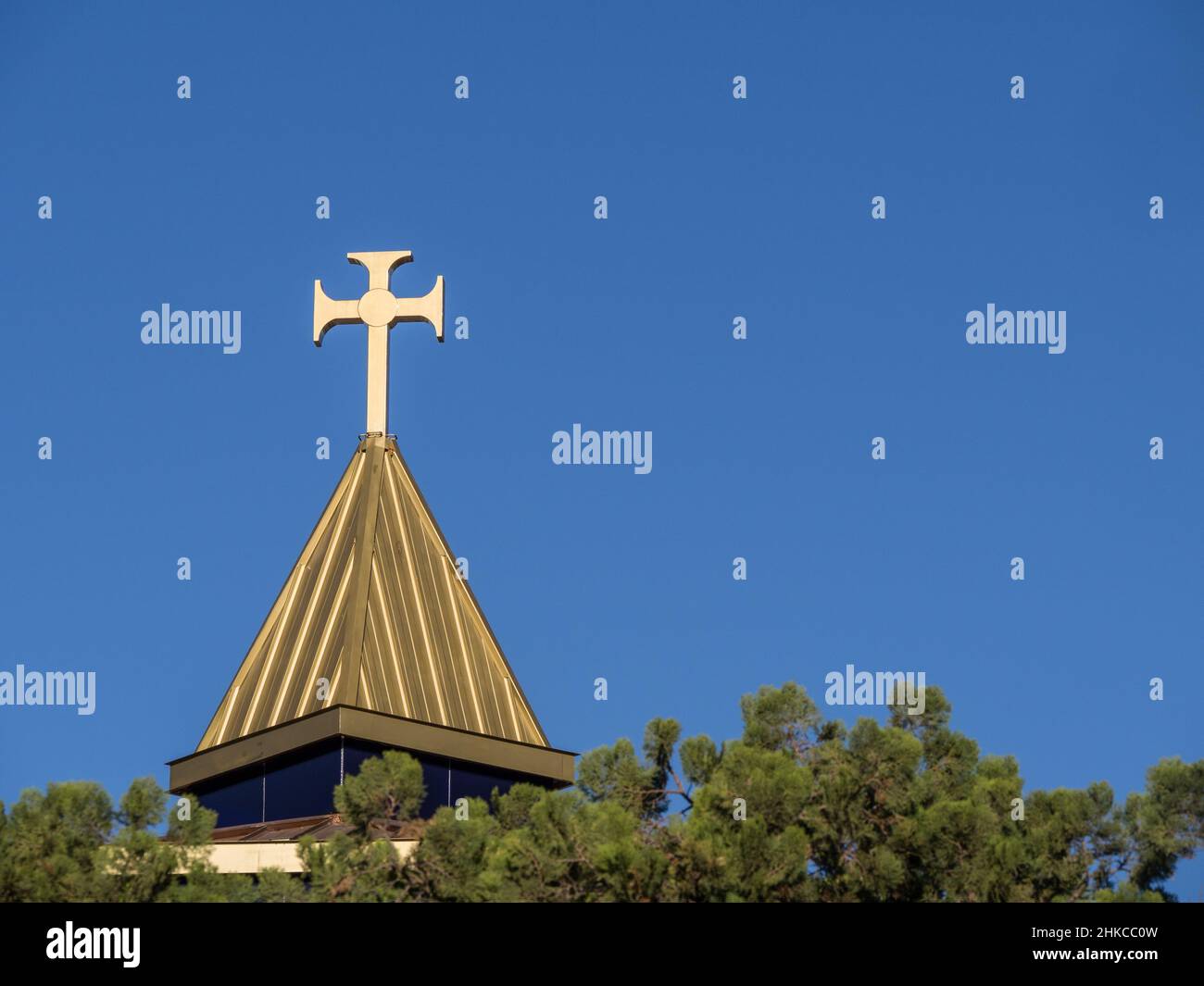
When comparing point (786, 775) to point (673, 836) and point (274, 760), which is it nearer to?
point (673, 836)

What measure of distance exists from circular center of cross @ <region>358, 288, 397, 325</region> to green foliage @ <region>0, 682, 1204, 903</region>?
38.9ft

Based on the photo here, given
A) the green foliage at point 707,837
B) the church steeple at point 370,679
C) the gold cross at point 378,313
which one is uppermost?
the gold cross at point 378,313


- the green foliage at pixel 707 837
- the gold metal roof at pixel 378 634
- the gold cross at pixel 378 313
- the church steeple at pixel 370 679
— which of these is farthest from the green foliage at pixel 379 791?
the gold cross at pixel 378 313

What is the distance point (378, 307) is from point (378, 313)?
10 cm

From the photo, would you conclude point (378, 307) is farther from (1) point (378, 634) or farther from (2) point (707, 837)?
(2) point (707, 837)

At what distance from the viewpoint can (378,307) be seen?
3525 cm

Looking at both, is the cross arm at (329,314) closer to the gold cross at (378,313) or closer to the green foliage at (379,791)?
the gold cross at (378,313)

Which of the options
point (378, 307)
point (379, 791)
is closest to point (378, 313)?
point (378, 307)

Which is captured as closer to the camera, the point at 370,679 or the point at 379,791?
the point at 379,791

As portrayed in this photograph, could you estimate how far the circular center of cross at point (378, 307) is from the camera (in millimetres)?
35156

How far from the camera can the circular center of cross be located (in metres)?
35.2

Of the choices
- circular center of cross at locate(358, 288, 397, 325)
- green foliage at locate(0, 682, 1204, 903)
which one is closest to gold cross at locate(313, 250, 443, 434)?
circular center of cross at locate(358, 288, 397, 325)
